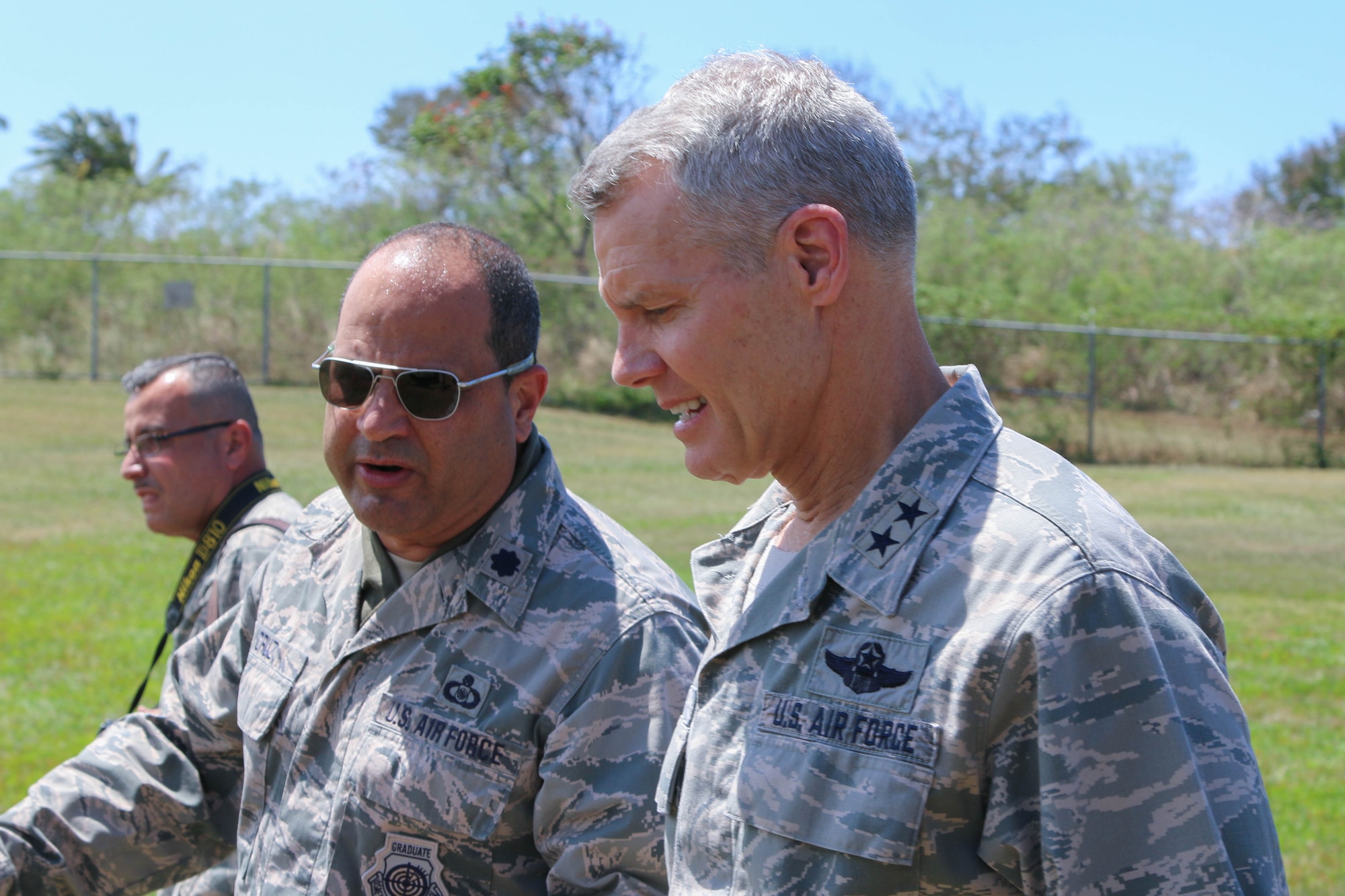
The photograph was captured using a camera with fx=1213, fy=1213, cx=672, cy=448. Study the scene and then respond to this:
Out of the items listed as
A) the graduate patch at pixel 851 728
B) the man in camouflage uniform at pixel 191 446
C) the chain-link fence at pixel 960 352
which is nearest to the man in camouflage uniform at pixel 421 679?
the graduate patch at pixel 851 728

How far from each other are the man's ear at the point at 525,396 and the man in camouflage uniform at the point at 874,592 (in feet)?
2.95

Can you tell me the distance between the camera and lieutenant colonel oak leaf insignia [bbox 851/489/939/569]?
1.57 m

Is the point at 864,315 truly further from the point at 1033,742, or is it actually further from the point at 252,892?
the point at 252,892

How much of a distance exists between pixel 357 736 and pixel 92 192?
32441 mm

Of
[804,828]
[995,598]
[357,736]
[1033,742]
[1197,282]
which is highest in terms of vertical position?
[1197,282]

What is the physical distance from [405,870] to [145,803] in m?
0.80

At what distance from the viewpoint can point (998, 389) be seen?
21.1m

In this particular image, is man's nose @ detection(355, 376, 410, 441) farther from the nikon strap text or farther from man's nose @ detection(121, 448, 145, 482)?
man's nose @ detection(121, 448, 145, 482)

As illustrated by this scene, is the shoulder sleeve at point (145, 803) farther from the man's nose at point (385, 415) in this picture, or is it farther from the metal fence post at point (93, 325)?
the metal fence post at point (93, 325)

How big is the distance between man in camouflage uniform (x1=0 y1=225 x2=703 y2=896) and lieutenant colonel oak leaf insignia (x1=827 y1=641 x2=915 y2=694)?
0.79 meters

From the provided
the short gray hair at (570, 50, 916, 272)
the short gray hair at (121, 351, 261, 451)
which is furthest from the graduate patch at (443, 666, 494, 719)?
the short gray hair at (121, 351, 261, 451)

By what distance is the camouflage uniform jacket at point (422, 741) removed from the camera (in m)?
2.23

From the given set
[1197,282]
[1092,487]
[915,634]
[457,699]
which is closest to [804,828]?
[915,634]

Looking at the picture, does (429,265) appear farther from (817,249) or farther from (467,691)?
(817,249)
